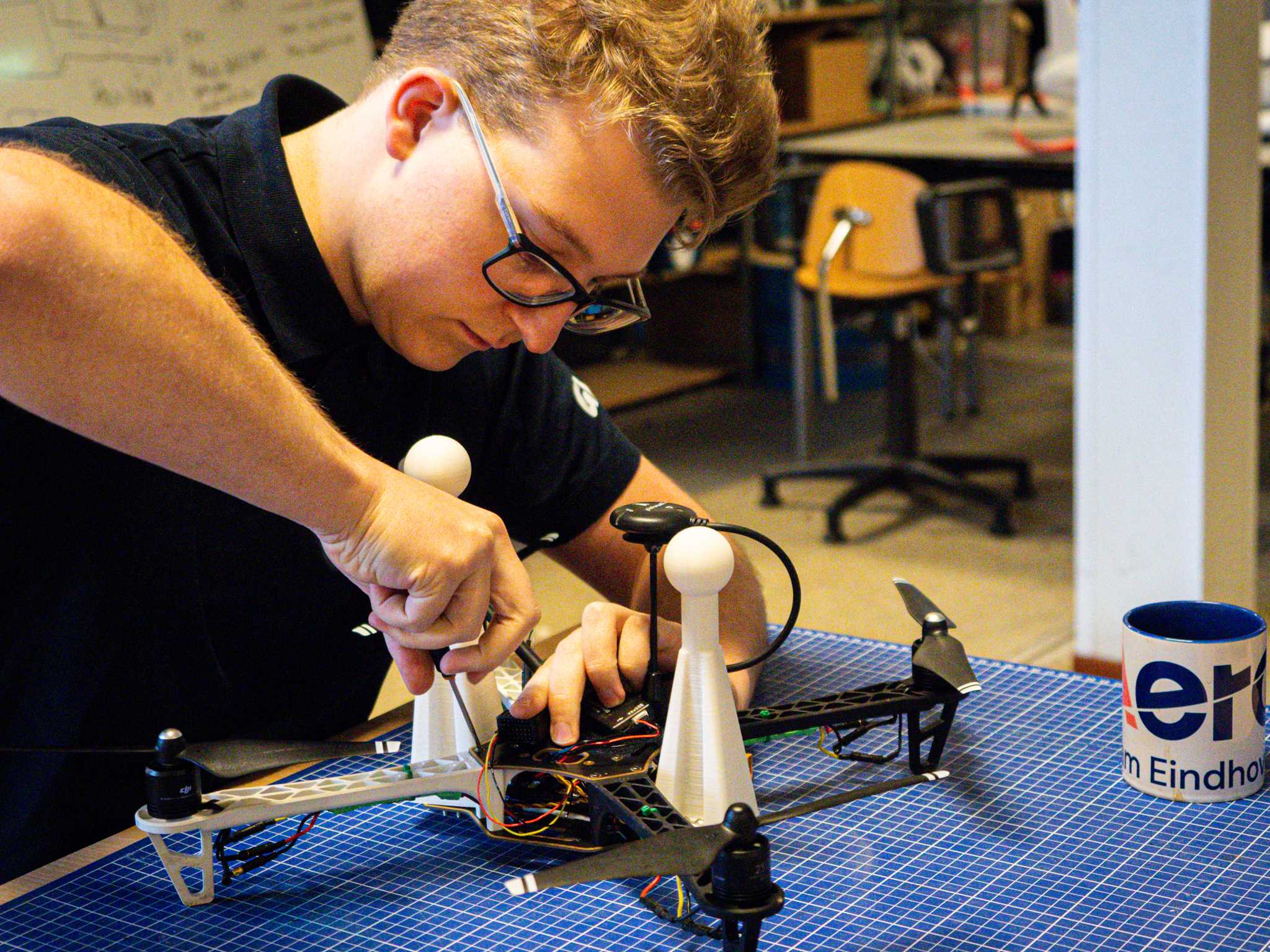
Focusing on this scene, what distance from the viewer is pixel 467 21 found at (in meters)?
1.01

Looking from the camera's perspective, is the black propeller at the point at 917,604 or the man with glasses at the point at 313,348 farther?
the black propeller at the point at 917,604

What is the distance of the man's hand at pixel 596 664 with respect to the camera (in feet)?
3.25

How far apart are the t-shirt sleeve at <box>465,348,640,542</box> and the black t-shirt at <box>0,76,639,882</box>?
0.26 feet

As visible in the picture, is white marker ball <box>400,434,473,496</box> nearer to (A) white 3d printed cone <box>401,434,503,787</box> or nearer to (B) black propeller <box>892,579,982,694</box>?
(A) white 3d printed cone <box>401,434,503,787</box>

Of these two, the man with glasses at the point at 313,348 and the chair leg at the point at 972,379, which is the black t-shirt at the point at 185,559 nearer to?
the man with glasses at the point at 313,348

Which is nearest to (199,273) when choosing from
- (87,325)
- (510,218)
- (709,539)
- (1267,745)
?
(87,325)

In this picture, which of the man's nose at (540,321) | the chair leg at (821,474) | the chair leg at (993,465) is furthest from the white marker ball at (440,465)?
the chair leg at (993,465)

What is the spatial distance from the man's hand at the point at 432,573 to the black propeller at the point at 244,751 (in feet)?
0.30

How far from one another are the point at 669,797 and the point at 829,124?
172 inches

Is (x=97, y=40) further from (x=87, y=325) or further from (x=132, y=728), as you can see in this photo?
(x=87, y=325)

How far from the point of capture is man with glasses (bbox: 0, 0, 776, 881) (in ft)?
2.63

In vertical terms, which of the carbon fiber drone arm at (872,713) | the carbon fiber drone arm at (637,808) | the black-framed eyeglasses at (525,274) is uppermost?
the black-framed eyeglasses at (525,274)

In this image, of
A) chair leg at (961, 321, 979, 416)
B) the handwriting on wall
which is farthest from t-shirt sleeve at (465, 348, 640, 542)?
chair leg at (961, 321, 979, 416)

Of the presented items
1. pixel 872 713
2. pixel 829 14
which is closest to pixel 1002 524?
pixel 829 14
